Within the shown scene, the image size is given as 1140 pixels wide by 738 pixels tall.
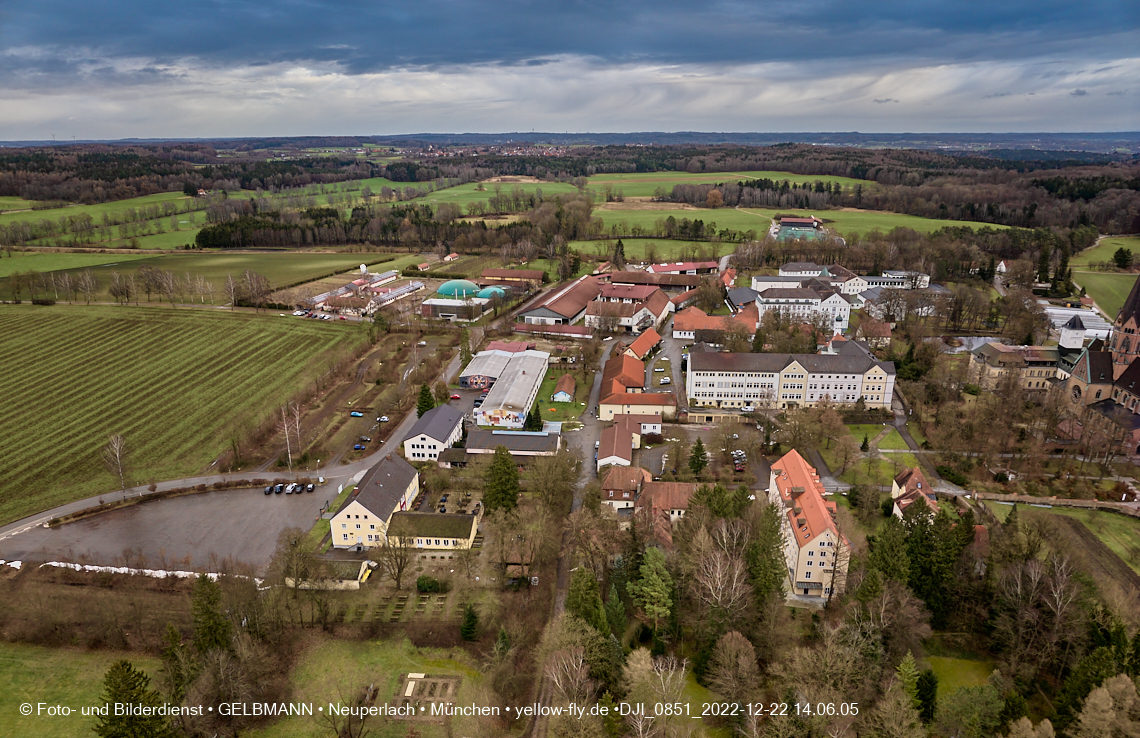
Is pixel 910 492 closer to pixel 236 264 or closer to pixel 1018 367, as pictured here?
pixel 1018 367

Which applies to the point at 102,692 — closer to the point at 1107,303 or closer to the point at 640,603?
the point at 640,603

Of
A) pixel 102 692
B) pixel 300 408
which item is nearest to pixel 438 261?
pixel 300 408

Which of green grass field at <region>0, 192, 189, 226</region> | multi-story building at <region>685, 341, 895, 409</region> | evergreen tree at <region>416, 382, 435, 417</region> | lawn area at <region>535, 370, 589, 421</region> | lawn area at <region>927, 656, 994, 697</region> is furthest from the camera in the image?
green grass field at <region>0, 192, 189, 226</region>

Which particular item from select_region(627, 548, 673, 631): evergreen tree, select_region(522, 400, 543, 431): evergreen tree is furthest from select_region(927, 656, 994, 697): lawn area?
select_region(522, 400, 543, 431): evergreen tree

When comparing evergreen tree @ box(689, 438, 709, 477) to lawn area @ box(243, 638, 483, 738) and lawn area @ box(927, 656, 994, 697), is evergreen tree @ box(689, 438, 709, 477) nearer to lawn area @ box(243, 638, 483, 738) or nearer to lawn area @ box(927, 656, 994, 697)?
lawn area @ box(927, 656, 994, 697)

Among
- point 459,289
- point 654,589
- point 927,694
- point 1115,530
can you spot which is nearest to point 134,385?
point 459,289

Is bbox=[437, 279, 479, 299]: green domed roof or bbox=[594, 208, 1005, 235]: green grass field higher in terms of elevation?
bbox=[594, 208, 1005, 235]: green grass field
